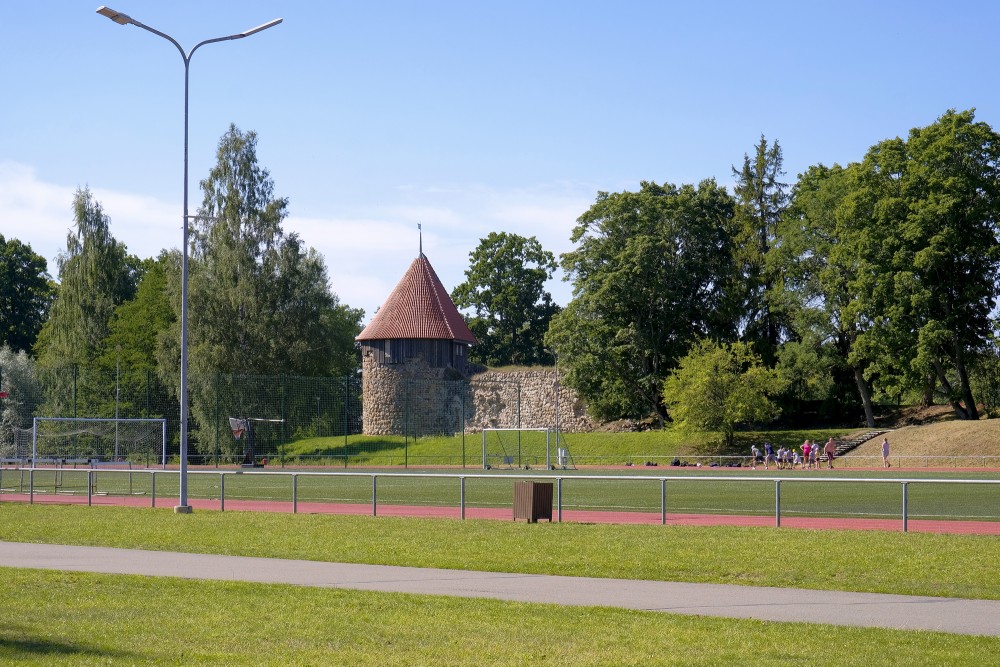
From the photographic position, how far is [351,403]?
65188 millimetres

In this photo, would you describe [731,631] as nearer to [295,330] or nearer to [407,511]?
[407,511]

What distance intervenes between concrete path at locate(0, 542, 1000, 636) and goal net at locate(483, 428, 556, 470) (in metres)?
40.1

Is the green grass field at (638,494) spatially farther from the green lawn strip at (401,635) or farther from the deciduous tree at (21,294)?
the deciduous tree at (21,294)

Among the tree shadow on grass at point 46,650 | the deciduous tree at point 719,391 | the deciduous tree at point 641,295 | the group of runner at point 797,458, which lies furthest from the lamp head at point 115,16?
the deciduous tree at point 641,295

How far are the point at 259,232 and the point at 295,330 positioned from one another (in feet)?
19.5

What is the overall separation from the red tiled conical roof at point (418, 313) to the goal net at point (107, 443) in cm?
2188

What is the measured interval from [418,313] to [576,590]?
69.8m

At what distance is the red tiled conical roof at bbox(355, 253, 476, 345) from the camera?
267ft

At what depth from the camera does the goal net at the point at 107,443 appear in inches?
2366

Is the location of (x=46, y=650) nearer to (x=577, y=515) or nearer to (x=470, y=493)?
(x=577, y=515)

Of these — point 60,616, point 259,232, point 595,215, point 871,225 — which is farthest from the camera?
point 595,215

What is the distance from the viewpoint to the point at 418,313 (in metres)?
82.7

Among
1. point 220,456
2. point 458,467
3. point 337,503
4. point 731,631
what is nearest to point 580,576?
point 731,631

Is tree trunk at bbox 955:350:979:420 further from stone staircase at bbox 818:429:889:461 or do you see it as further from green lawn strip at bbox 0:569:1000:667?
green lawn strip at bbox 0:569:1000:667
